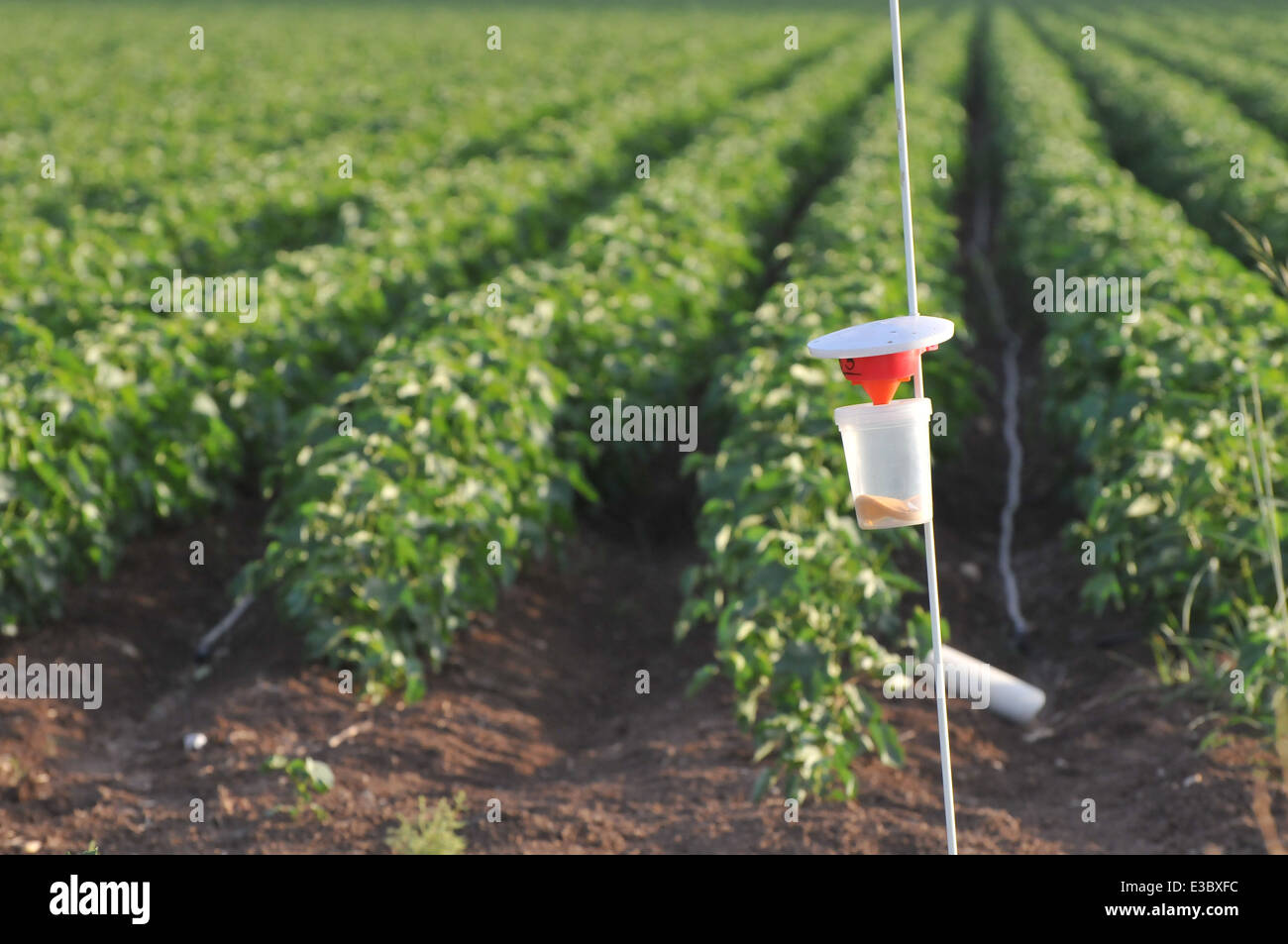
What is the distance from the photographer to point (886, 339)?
2.90m

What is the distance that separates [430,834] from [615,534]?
3180 millimetres

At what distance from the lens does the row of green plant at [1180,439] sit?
197 inches

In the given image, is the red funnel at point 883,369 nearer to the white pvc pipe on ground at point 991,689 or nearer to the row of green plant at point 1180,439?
the row of green plant at point 1180,439

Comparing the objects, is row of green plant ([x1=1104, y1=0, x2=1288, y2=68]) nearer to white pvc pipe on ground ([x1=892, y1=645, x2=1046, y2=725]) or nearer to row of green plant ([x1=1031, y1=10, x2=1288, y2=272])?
row of green plant ([x1=1031, y1=10, x2=1288, y2=272])

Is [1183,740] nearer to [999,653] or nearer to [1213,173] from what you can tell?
[999,653]

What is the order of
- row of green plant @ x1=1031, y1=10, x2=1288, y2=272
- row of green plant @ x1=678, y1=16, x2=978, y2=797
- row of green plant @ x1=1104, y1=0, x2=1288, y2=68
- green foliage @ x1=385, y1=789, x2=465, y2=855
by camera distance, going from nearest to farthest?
green foliage @ x1=385, y1=789, x2=465, y2=855 < row of green plant @ x1=678, y1=16, x2=978, y2=797 < row of green plant @ x1=1031, y1=10, x2=1288, y2=272 < row of green plant @ x1=1104, y1=0, x2=1288, y2=68

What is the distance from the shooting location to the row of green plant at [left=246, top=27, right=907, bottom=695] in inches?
203

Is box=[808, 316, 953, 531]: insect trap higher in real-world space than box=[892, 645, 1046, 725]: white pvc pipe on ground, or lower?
higher

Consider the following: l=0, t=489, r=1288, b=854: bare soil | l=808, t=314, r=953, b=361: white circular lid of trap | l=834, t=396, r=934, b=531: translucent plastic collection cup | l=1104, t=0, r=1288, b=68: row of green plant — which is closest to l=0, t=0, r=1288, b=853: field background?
l=0, t=489, r=1288, b=854: bare soil

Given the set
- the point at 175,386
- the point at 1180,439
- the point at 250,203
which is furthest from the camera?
the point at 250,203

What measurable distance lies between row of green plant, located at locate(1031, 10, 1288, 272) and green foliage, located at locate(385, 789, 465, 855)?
7.76 meters

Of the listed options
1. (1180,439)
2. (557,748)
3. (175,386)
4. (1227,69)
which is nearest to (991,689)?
(1180,439)

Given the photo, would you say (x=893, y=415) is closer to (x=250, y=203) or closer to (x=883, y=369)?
(x=883, y=369)

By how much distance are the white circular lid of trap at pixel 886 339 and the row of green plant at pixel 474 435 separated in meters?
2.61
